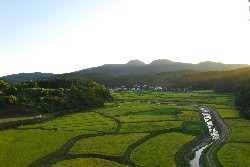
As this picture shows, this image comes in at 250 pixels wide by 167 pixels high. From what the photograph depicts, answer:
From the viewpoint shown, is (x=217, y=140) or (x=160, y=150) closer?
(x=160, y=150)

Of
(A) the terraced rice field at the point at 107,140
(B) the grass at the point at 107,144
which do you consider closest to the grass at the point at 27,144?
(A) the terraced rice field at the point at 107,140

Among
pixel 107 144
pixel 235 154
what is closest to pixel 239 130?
pixel 235 154

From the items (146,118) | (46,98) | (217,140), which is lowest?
(217,140)

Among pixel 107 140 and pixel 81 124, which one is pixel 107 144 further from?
pixel 81 124

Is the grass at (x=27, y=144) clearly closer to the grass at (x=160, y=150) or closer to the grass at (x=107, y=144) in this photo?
the grass at (x=107, y=144)

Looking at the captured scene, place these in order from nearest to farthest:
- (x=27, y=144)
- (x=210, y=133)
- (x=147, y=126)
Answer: (x=27, y=144)
(x=210, y=133)
(x=147, y=126)

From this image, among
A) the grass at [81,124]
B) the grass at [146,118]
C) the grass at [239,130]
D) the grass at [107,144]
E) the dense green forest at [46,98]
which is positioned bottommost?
the grass at [239,130]

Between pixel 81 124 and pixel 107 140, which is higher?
pixel 81 124
